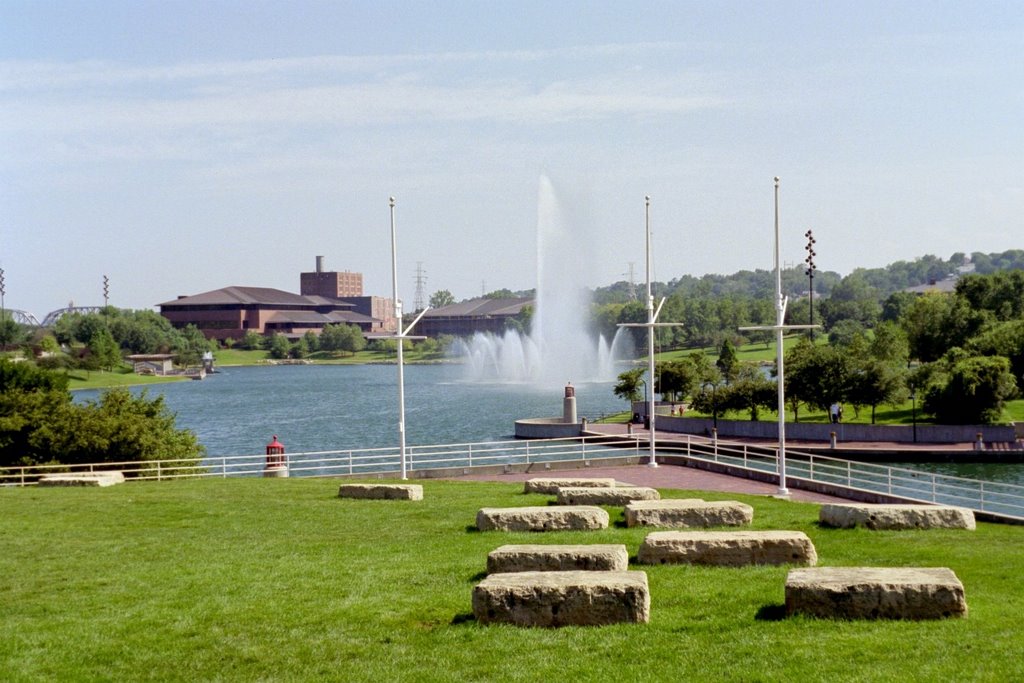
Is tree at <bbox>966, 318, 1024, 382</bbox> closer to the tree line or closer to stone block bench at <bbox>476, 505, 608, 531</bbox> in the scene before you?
the tree line

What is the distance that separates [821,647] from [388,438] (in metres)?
64.5

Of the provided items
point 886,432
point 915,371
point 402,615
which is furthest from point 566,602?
point 915,371

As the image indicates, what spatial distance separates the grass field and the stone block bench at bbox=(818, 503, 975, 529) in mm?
333

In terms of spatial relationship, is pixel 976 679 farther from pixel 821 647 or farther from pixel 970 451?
A: pixel 970 451

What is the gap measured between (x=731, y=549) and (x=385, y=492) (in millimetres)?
12185

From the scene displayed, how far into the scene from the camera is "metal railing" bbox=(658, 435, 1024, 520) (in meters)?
32.1

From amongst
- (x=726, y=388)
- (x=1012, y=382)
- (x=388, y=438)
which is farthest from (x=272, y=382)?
(x=1012, y=382)

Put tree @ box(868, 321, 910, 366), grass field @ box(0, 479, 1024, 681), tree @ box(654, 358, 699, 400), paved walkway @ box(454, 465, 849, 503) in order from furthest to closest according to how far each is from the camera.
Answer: tree @ box(868, 321, 910, 366) < tree @ box(654, 358, 699, 400) < paved walkway @ box(454, 465, 849, 503) < grass field @ box(0, 479, 1024, 681)

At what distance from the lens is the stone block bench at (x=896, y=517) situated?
60.3 feet

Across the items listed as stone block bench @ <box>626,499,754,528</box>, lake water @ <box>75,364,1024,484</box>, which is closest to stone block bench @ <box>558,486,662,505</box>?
stone block bench @ <box>626,499,754,528</box>

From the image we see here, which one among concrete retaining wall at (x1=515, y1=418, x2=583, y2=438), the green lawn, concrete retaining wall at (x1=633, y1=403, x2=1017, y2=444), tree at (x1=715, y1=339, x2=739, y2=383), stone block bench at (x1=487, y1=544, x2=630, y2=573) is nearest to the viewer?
stone block bench at (x1=487, y1=544, x2=630, y2=573)

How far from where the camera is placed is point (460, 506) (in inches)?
893

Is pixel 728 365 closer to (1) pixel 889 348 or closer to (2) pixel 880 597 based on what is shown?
(1) pixel 889 348

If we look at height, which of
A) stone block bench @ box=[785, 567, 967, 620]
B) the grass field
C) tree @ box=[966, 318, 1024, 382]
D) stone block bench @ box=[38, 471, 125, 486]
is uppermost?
tree @ box=[966, 318, 1024, 382]
